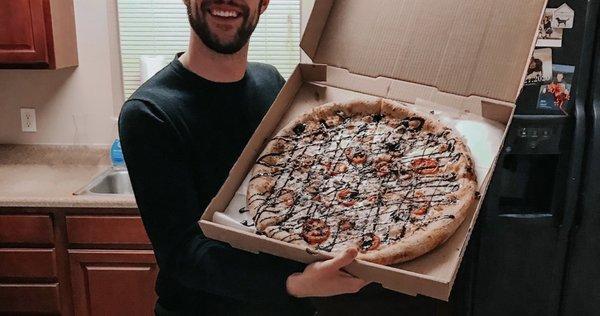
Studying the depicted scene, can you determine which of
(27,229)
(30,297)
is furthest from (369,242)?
(30,297)

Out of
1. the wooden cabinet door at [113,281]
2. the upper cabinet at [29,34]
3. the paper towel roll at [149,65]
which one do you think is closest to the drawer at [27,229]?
the wooden cabinet door at [113,281]

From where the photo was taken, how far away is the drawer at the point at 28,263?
2.34 metres

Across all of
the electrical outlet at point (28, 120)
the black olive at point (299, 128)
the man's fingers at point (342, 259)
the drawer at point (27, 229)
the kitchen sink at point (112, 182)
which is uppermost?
the black olive at point (299, 128)

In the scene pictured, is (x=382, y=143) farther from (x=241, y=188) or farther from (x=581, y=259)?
(x=581, y=259)

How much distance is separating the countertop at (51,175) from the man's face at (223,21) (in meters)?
1.11

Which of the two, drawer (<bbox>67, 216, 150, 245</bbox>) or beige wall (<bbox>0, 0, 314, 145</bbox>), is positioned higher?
beige wall (<bbox>0, 0, 314, 145</bbox>)

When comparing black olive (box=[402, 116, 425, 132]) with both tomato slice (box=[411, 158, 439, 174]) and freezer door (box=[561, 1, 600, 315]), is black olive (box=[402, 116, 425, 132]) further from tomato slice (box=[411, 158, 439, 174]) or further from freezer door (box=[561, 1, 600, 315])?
freezer door (box=[561, 1, 600, 315])

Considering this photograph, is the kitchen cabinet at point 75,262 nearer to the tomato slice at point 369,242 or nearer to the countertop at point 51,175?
the countertop at point 51,175

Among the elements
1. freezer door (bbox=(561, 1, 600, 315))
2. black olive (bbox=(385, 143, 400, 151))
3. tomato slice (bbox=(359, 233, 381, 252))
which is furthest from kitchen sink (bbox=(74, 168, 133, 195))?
freezer door (bbox=(561, 1, 600, 315))

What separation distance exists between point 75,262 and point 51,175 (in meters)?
0.45

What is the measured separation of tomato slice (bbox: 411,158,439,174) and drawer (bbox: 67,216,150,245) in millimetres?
1346

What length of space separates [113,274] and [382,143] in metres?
1.47

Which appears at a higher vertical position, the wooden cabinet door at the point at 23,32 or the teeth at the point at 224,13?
the teeth at the point at 224,13

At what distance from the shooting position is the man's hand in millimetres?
980
